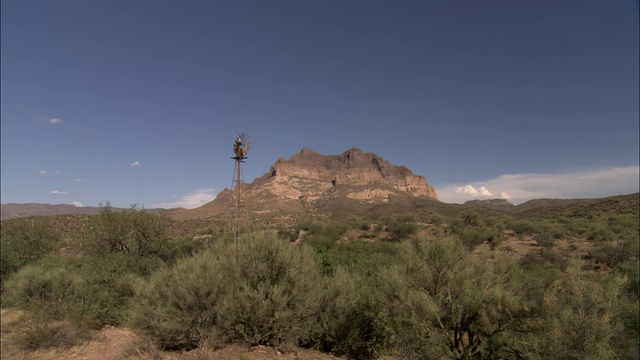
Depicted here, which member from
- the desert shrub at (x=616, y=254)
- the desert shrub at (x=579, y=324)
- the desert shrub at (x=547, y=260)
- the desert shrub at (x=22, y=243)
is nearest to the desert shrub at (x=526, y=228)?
the desert shrub at (x=616, y=254)

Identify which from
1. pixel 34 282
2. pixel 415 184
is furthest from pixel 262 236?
pixel 415 184

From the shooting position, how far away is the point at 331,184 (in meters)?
165

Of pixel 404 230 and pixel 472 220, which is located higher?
pixel 472 220

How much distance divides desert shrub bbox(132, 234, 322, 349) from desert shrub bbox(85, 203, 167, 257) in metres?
9.93

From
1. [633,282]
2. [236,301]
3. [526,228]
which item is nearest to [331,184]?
[526,228]

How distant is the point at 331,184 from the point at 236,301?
158618 millimetres

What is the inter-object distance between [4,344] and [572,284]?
48.2 feet

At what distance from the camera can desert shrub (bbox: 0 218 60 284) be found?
48.9ft

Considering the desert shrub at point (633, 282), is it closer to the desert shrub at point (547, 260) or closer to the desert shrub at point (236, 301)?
the desert shrub at point (547, 260)

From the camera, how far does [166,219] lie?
58.3ft

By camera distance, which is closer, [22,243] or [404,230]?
[22,243]

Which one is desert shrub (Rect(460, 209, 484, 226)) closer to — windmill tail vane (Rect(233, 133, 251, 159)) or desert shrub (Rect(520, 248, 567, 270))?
desert shrub (Rect(520, 248, 567, 270))

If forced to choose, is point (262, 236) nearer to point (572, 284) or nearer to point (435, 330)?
point (435, 330)

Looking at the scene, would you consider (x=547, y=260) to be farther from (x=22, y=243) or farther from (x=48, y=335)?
(x=22, y=243)
